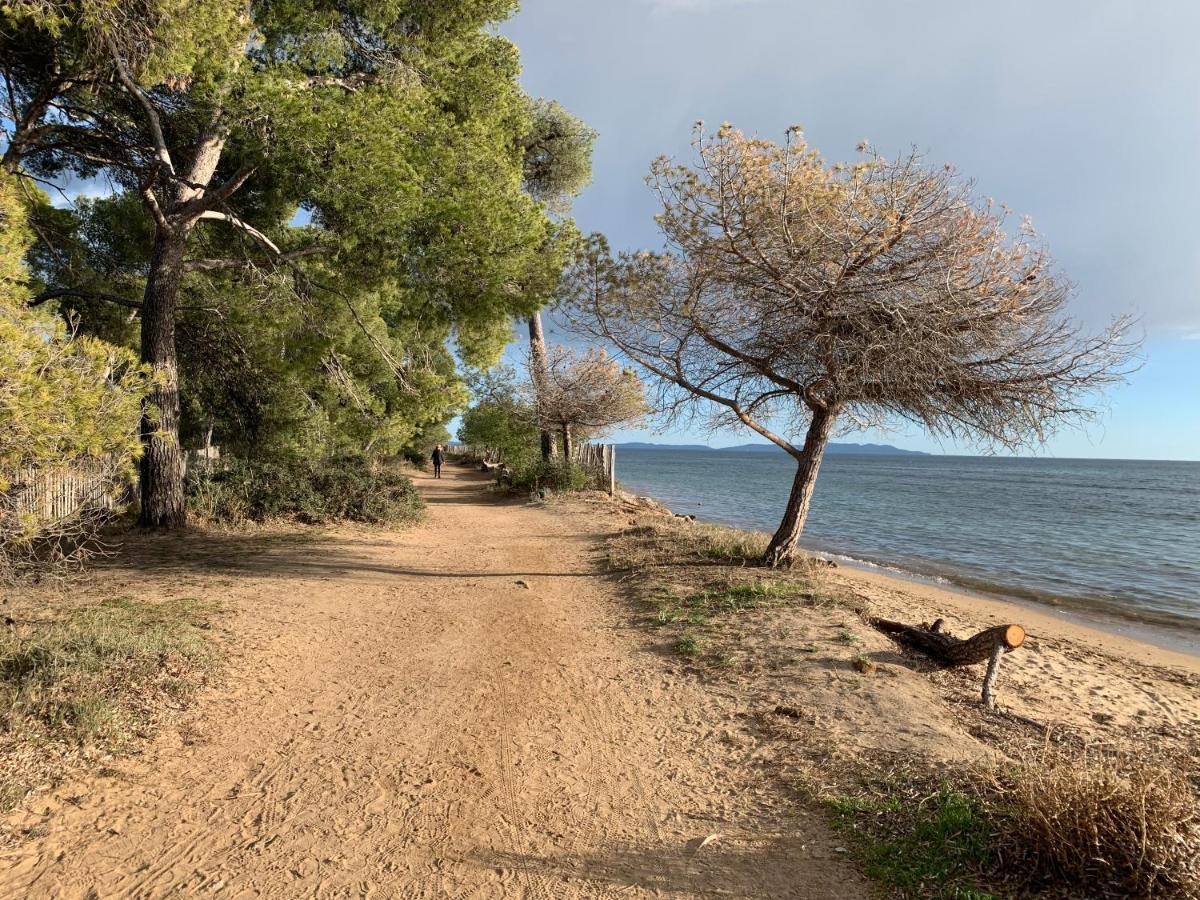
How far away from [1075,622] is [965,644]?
7631 millimetres

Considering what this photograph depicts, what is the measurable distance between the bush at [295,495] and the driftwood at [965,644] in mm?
10442

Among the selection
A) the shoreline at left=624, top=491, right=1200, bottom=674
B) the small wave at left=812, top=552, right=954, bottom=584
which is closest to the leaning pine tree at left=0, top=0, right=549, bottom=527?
the shoreline at left=624, top=491, right=1200, bottom=674

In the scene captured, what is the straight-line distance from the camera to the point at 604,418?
81.8ft

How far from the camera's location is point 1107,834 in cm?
282

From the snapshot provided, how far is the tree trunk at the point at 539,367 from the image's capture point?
24.0 meters

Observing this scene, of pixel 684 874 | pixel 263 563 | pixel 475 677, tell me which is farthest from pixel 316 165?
pixel 684 874

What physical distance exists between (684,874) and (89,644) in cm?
459

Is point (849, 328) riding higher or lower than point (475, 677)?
higher

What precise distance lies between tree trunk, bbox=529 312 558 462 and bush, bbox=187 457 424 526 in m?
9.64

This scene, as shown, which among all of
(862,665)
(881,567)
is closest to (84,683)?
(862,665)

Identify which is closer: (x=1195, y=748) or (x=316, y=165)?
(x=1195, y=748)

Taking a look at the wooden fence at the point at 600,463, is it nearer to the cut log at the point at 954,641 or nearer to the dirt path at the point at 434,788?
the cut log at the point at 954,641

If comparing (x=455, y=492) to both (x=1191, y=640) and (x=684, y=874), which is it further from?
(x=684, y=874)

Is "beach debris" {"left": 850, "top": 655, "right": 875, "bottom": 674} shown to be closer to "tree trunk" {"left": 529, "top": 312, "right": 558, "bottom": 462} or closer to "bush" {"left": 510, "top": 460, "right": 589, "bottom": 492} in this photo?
"bush" {"left": 510, "top": 460, "right": 589, "bottom": 492}
